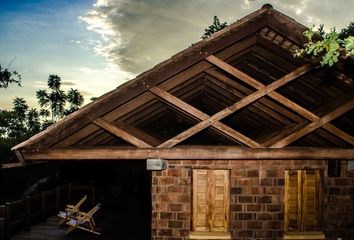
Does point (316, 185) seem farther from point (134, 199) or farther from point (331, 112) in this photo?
point (134, 199)

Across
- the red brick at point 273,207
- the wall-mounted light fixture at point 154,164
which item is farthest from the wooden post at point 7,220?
the red brick at point 273,207

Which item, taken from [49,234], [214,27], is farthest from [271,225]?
[214,27]

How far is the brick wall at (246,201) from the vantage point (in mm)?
6090

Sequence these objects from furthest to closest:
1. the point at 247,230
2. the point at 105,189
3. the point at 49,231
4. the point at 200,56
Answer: the point at 105,189 < the point at 49,231 < the point at 247,230 < the point at 200,56

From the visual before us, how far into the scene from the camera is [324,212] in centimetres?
629

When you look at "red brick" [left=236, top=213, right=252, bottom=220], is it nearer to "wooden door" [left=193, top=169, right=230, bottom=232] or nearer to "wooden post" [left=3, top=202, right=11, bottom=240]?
"wooden door" [left=193, top=169, right=230, bottom=232]

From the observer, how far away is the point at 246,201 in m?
6.18

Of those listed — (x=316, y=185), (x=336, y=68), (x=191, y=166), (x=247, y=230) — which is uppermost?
(x=336, y=68)

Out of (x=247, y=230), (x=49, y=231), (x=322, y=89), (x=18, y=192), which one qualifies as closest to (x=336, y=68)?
(x=322, y=89)

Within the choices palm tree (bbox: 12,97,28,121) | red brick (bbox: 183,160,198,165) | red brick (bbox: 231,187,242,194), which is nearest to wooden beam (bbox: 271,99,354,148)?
red brick (bbox: 231,187,242,194)

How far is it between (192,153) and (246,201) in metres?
1.64

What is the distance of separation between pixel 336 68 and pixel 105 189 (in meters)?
15.5

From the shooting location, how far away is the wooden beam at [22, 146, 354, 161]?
18.4 ft

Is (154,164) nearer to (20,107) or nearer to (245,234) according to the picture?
(245,234)
